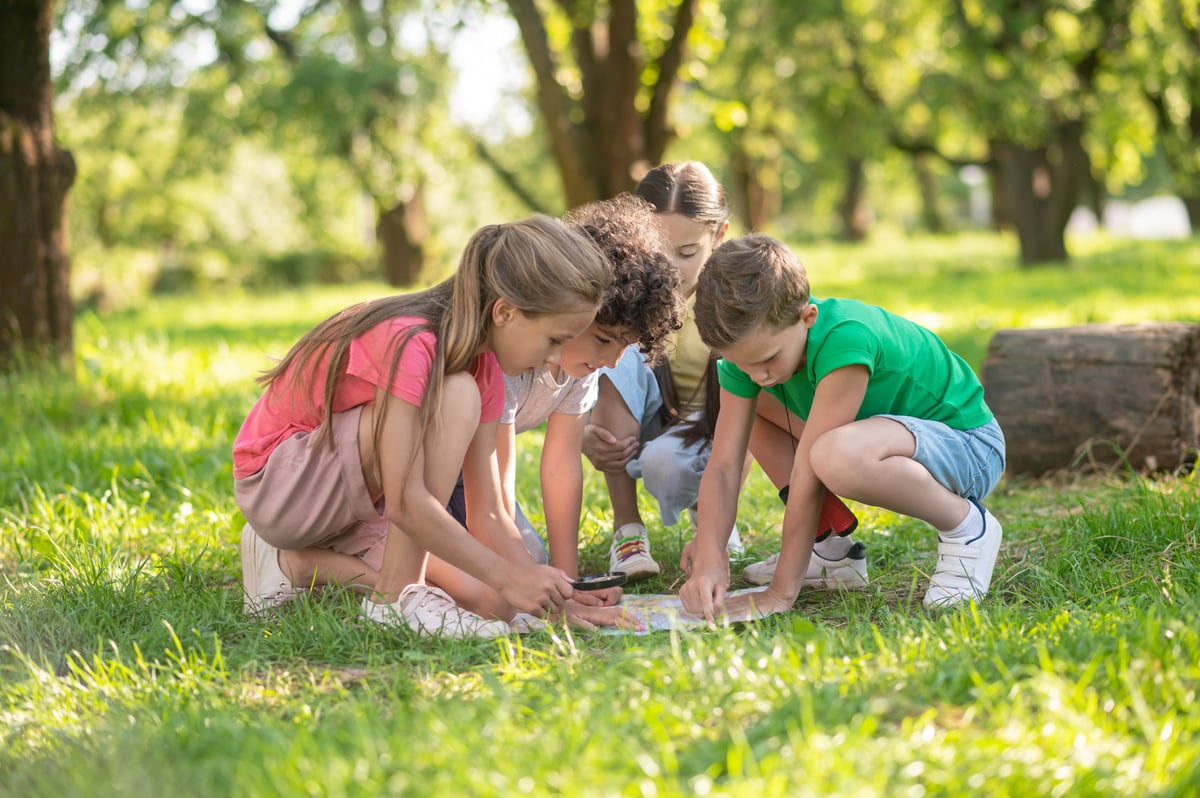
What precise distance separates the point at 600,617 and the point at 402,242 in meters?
15.1

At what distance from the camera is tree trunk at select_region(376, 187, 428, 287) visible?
17391 millimetres

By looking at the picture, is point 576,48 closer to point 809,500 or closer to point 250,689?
point 809,500

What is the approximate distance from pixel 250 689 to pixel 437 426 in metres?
0.76

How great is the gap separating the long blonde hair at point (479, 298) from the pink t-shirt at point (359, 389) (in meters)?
0.02

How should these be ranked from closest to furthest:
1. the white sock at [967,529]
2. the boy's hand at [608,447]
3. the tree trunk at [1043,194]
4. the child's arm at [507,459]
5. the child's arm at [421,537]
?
the child's arm at [421,537] < the white sock at [967,529] < the child's arm at [507,459] < the boy's hand at [608,447] < the tree trunk at [1043,194]

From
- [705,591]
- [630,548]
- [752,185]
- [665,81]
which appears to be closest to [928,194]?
[752,185]

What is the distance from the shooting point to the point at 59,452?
4746 mm

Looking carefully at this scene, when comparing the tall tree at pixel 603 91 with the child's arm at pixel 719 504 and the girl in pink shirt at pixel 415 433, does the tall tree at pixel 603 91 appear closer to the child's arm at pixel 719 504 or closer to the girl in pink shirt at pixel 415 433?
the child's arm at pixel 719 504

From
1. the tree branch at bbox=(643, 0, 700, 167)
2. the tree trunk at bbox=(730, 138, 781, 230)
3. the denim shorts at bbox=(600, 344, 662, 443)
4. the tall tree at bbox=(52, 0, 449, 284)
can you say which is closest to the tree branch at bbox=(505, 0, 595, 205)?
the tree branch at bbox=(643, 0, 700, 167)

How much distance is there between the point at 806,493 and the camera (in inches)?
115

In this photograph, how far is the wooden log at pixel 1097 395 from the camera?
4305 mm

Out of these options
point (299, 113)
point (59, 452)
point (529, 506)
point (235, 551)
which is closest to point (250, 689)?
point (235, 551)

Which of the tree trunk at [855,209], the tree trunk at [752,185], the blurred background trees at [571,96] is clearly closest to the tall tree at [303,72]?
the blurred background trees at [571,96]

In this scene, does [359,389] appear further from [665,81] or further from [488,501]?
[665,81]
